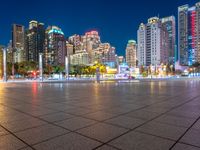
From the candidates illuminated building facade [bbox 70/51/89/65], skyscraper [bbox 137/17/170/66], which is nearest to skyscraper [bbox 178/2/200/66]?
skyscraper [bbox 137/17/170/66]

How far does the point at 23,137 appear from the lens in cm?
409

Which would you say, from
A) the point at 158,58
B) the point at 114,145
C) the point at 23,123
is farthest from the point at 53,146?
the point at 158,58

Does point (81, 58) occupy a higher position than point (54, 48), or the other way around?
point (54, 48)

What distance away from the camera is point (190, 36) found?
183 m

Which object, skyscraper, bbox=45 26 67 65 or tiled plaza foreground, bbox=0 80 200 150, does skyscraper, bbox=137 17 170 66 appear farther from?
tiled plaza foreground, bbox=0 80 200 150

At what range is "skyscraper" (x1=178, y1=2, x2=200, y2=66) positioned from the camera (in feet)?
557

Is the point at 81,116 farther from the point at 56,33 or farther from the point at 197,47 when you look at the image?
the point at 56,33

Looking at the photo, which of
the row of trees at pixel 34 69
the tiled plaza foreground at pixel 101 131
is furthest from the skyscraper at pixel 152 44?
the tiled plaza foreground at pixel 101 131

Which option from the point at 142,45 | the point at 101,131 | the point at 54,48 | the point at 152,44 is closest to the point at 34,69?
the point at 101,131

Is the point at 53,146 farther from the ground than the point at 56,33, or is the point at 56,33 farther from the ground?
the point at 56,33

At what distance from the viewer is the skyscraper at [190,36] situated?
557 feet

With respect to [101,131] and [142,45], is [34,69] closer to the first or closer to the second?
[101,131]

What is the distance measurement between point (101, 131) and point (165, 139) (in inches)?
56.1

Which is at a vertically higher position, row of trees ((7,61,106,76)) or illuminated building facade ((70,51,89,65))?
illuminated building facade ((70,51,89,65))
